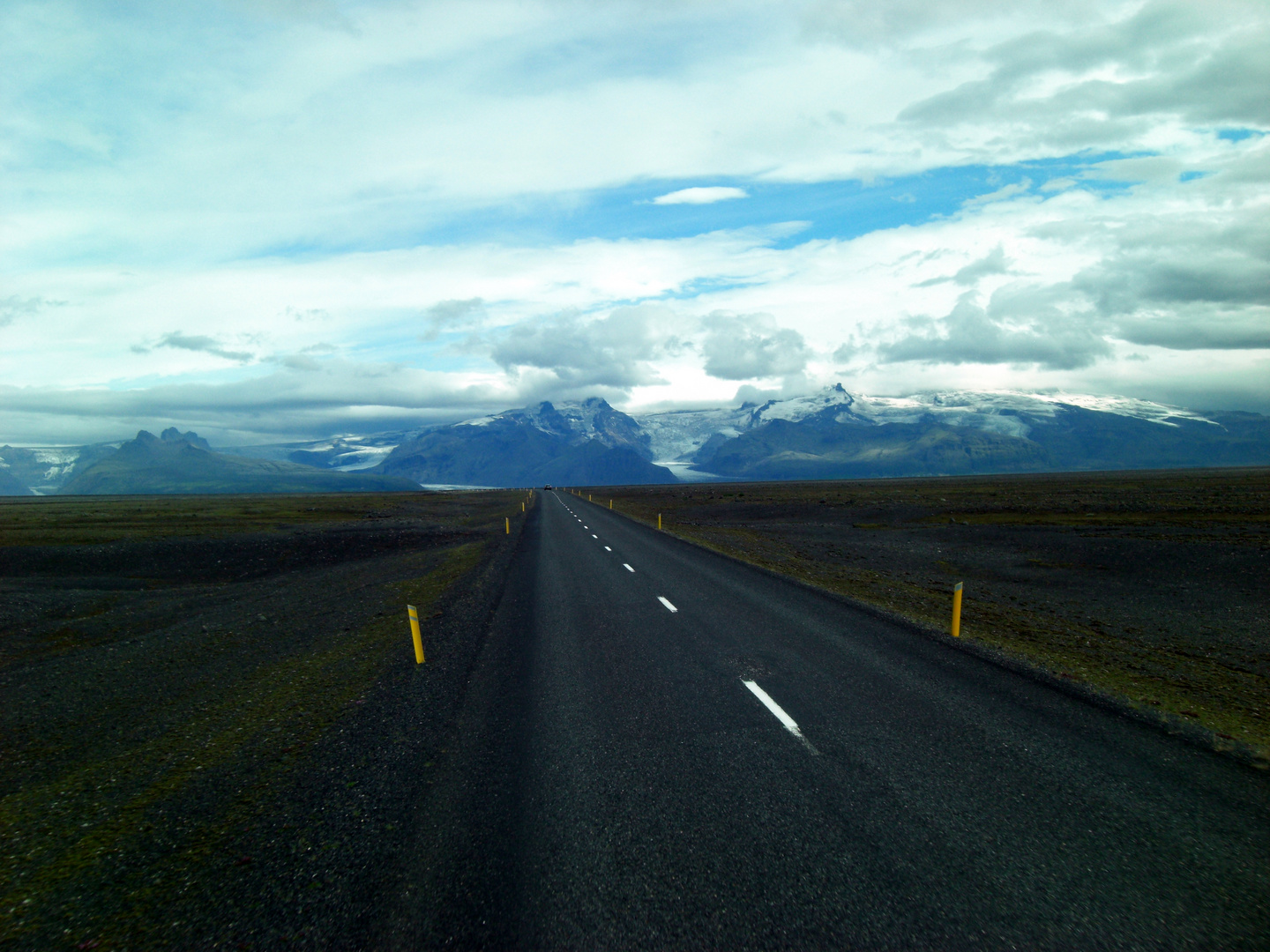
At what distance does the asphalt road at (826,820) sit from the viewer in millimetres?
4473

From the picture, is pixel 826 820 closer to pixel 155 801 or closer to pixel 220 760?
pixel 155 801

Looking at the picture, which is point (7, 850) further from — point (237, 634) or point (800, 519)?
point (800, 519)

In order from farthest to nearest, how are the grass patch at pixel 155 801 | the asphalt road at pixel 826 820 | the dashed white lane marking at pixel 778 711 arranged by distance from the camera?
the dashed white lane marking at pixel 778 711, the grass patch at pixel 155 801, the asphalt road at pixel 826 820

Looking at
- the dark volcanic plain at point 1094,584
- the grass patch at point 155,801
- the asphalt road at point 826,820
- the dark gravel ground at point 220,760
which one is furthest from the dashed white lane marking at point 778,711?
the grass patch at point 155,801

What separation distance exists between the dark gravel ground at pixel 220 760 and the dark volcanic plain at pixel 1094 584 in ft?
32.7

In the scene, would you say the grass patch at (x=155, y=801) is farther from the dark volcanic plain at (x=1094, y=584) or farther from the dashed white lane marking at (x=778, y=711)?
Result: the dark volcanic plain at (x=1094, y=584)

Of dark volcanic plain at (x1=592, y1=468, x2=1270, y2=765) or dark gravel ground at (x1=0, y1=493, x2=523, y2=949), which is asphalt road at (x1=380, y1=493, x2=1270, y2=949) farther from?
dark volcanic plain at (x1=592, y1=468, x2=1270, y2=765)

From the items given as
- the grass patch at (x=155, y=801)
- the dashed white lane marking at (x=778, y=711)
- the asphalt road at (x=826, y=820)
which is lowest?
the grass patch at (x=155, y=801)

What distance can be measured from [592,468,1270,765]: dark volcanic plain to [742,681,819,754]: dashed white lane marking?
497 cm

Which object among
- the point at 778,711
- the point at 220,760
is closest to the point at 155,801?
the point at 220,760

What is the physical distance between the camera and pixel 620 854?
5352 mm

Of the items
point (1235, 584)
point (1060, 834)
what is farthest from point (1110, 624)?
point (1060, 834)

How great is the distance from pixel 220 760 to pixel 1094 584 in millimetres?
26935

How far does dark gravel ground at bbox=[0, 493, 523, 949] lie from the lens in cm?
495
